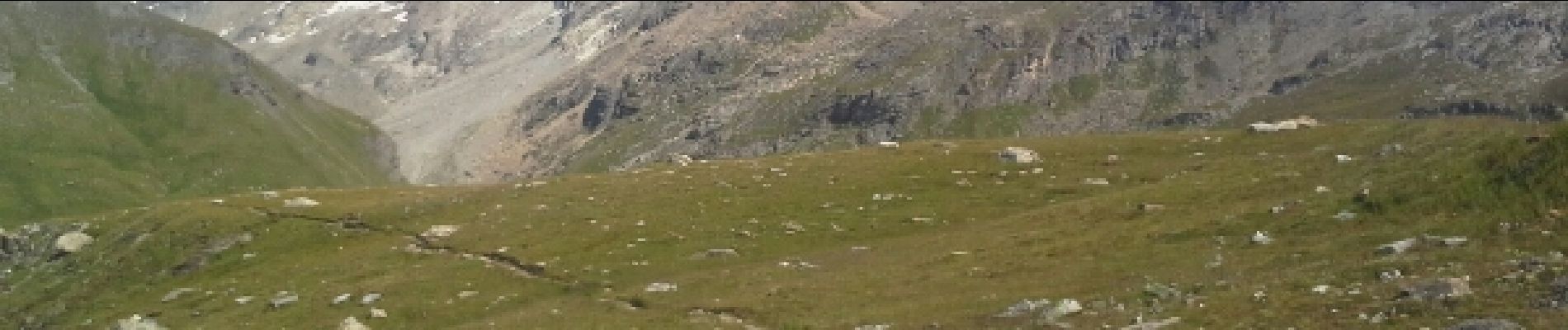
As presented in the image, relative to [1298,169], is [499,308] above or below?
below

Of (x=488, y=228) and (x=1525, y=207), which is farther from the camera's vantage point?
(x=488, y=228)

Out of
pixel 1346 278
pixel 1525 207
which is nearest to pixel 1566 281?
pixel 1346 278

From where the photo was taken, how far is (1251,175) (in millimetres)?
61781

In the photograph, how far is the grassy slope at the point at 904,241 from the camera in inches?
1356

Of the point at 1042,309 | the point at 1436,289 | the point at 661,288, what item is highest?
the point at 1436,289

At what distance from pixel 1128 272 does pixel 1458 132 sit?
127ft

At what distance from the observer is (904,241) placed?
62.4m

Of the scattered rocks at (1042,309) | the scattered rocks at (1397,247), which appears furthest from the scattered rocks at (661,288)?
the scattered rocks at (1397,247)

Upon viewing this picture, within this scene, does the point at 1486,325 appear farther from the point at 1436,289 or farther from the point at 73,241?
the point at 73,241

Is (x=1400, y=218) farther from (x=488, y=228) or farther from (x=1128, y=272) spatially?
(x=488, y=228)

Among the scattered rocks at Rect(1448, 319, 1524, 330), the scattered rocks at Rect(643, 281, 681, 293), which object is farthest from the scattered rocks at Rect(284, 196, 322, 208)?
the scattered rocks at Rect(1448, 319, 1524, 330)

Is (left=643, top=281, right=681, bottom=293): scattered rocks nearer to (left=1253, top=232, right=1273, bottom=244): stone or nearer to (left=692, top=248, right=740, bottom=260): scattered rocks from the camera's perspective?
(left=692, top=248, right=740, bottom=260): scattered rocks

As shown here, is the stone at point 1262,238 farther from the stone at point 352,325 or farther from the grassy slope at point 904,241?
the stone at point 352,325

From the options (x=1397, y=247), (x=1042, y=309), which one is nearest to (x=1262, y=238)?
Result: (x=1397, y=247)
